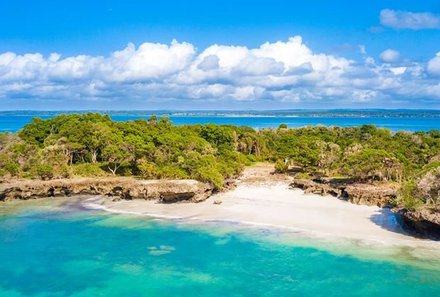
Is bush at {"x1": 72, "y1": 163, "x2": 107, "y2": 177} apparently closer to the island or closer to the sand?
the island

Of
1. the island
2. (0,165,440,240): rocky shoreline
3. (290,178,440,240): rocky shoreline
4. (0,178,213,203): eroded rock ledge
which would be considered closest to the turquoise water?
(290,178,440,240): rocky shoreline

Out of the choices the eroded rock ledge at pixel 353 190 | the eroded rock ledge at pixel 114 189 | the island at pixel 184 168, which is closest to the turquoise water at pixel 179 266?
the eroded rock ledge at pixel 114 189

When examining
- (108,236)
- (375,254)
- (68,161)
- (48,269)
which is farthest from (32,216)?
(375,254)

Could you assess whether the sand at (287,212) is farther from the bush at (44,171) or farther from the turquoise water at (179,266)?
the bush at (44,171)

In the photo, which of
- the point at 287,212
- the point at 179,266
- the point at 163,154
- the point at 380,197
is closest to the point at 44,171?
the point at 163,154

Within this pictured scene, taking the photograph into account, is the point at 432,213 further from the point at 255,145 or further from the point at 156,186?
the point at 255,145

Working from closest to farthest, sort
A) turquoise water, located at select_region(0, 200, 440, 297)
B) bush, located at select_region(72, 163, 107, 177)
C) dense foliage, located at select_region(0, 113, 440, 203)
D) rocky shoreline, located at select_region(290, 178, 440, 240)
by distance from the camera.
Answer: turquoise water, located at select_region(0, 200, 440, 297)
rocky shoreline, located at select_region(290, 178, 440, 240)
dense foliage, located at select_region(0, 113, 440, 203)
bush, located at select_region(72, 163, 107, 177)
